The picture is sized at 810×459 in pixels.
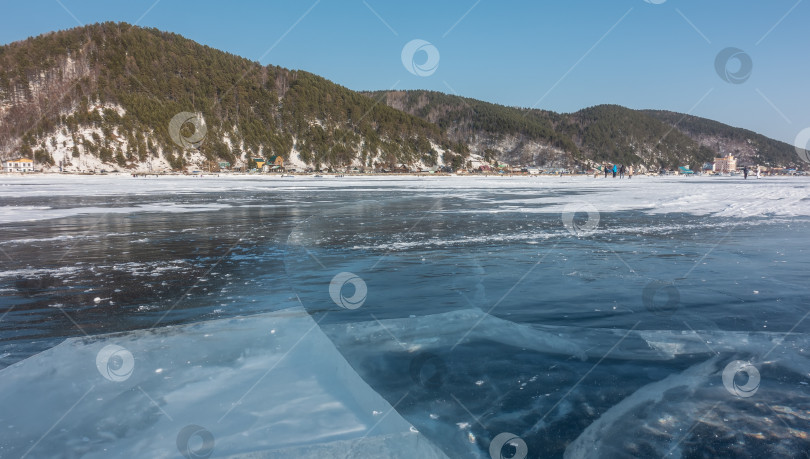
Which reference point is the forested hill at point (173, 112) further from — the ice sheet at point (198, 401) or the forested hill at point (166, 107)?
the ice sheet at point (198, 401)

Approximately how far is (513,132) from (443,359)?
191978mm

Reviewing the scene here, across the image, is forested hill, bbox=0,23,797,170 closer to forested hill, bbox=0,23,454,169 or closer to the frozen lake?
forested hill, bbox=0,23,454,169

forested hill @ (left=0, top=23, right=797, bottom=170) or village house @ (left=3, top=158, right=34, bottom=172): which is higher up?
forested hill @ (left=0, top=23, right=797, bottom=170)

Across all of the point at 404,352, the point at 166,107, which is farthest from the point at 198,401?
the point at 166,107

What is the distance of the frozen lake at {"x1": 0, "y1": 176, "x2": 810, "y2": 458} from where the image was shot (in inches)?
97.5

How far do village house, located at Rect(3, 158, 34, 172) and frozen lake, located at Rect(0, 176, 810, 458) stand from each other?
90776 millimetres

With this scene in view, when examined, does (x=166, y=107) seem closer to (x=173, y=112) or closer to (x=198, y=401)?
(x=173, y=112)

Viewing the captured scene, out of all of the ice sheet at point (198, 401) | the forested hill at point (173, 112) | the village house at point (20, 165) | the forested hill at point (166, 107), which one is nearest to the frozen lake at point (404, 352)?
the ice sheet at point (198, 401)

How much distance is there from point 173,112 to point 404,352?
119895 millimetres

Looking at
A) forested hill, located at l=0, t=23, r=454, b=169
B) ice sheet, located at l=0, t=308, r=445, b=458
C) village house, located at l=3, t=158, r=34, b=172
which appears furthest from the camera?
forested hill, located at l=0, t=23, r=454, b=169

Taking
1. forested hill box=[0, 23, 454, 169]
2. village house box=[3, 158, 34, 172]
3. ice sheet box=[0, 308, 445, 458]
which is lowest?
village house box=[3, 158, 34, 172]

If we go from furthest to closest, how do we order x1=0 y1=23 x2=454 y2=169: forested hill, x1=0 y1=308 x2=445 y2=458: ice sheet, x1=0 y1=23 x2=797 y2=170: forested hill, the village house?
x1=0 y1=23 x2=454 y2=169: forested hill → x1=0 y1=23 x2=797 y2=170: forested hill → the village house → x1=0 y1=308 x2=445 y2=458: ice sheet

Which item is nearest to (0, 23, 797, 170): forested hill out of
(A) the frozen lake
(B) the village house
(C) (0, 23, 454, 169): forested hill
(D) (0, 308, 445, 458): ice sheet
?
(C) (0, 23, 454, 169): forested hill

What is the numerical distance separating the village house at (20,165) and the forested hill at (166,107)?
2.07 meters
